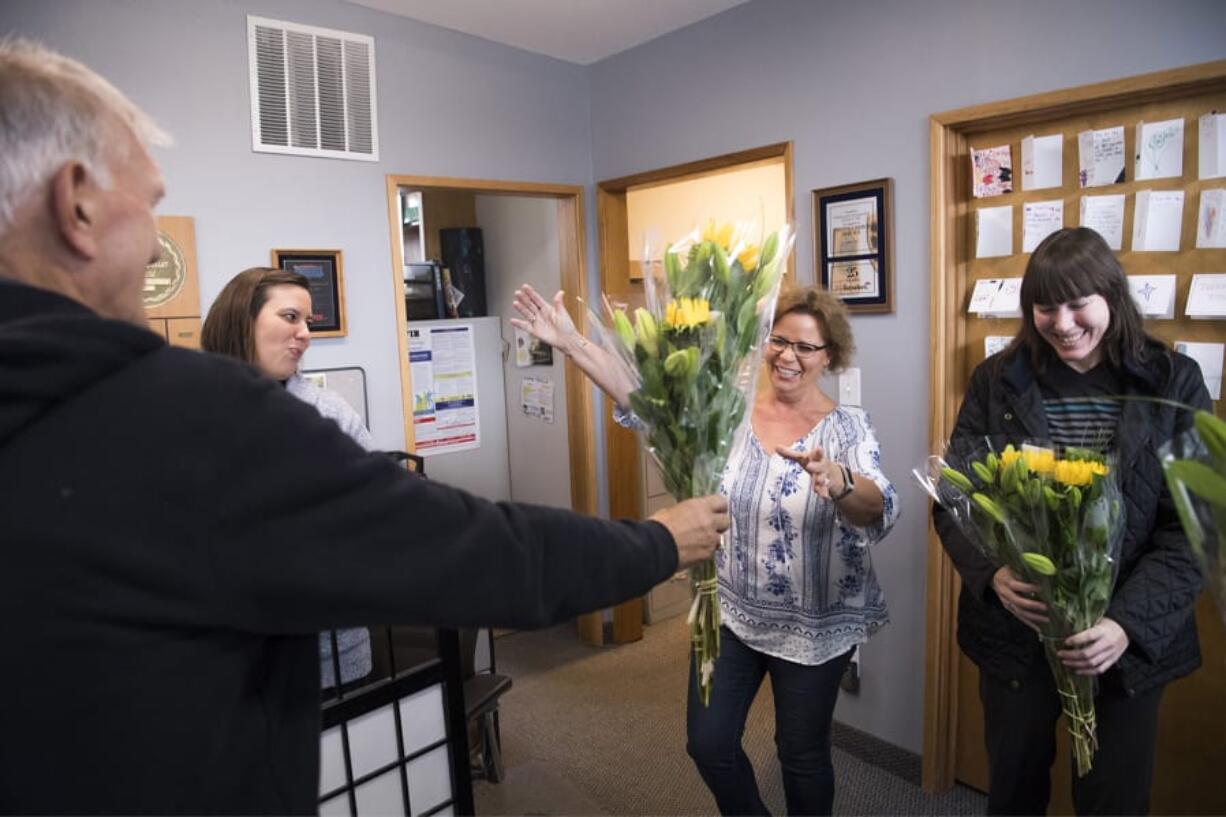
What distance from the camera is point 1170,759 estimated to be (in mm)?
2229

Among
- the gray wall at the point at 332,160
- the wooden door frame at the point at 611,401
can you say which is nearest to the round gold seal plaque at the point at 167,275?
the gray wall at the point at 332,160

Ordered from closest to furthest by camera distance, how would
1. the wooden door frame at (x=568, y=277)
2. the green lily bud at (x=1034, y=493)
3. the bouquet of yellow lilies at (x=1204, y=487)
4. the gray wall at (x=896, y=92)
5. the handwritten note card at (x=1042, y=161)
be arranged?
the bouquet of yellow lilies at (x=1204, y=487), the green lily bud at (x=1034, y=493), the gray wall at (x=896, y=92), the handwritten note card at (x=1042, y=161), the wooden door frame at (x=568, y=277)

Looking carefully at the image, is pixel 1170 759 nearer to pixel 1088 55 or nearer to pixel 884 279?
pixel 884 279

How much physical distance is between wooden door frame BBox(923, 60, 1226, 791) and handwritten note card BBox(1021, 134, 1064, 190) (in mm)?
65

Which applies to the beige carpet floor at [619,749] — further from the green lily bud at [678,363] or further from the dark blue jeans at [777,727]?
the green lily bud at [678,363]

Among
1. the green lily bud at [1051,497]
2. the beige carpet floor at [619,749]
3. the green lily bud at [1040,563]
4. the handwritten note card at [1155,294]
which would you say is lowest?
the beige carpet floor at [619,749]

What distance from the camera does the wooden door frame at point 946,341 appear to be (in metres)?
2.41

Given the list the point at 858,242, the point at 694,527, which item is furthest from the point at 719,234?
the point at 858,242

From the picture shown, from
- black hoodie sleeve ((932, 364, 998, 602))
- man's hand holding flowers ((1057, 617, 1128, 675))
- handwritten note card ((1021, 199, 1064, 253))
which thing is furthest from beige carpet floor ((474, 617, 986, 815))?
handwritten note card ((1021, 199, 1064, 253))

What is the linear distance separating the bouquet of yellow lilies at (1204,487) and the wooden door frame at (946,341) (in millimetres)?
1421

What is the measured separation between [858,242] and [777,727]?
167cm

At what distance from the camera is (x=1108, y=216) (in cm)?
222

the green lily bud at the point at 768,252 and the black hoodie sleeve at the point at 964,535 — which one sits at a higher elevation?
the green lily bud at the point at 768,252

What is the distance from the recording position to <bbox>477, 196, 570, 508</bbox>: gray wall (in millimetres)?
4090
